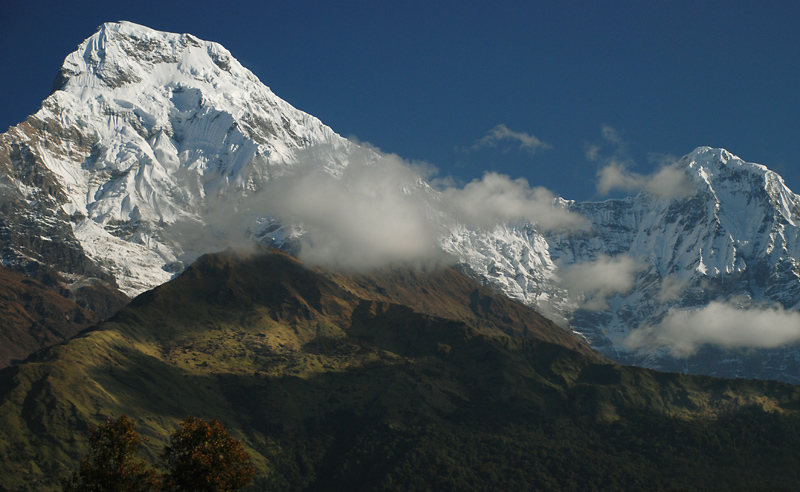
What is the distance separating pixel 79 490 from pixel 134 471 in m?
7.23

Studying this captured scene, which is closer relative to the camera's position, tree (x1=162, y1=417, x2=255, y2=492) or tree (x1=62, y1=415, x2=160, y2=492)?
tree (x1=62, y1=415, x2=160, y2=492)

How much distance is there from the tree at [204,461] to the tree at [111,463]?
15.3ft

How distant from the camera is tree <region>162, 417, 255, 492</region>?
387ft

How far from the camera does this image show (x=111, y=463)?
11700 cm

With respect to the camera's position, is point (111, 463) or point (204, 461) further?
point (204, 461)

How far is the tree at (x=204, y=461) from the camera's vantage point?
387ft

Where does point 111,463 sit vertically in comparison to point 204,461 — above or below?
below

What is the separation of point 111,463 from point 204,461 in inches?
487

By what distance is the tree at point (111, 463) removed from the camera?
115 metres

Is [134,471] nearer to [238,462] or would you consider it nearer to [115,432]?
[115,432]

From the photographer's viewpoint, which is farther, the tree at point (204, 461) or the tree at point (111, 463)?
the tree at point (204, 461)

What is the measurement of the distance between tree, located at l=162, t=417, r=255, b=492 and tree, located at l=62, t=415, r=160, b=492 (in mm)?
4655

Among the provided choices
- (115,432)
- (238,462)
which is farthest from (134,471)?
(238,462)

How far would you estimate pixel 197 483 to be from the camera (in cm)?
11831
